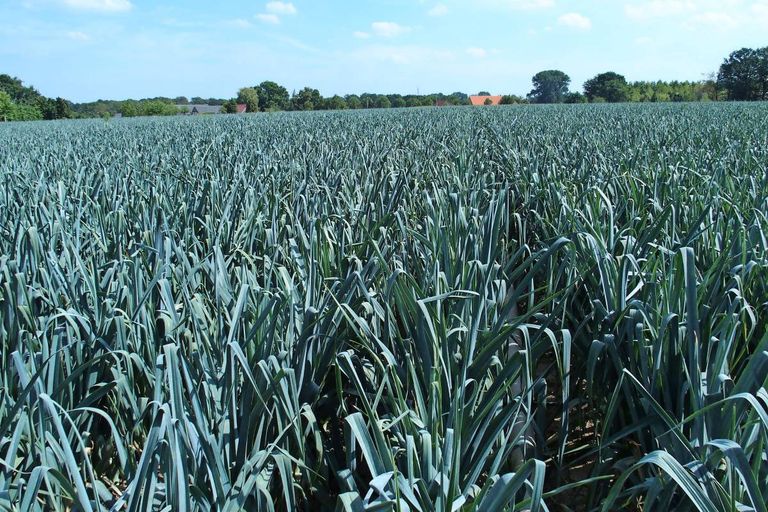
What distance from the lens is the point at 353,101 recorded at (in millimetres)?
49062

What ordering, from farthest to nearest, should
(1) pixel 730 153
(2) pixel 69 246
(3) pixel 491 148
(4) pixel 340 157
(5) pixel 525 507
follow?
(3) pixel 491 148, (4) pixel 340 157, (1) pixel 730 153, (2) pixel 69 246, (5) pixel 525 507

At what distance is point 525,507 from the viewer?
0.98 m

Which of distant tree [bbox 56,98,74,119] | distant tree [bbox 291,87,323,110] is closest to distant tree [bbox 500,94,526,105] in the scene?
distant tree [bbox 291,87,323,110]

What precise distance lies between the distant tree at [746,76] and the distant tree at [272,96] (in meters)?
36.0

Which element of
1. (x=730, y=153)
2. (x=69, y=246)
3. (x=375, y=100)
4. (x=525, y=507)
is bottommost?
(x=525, y=507)

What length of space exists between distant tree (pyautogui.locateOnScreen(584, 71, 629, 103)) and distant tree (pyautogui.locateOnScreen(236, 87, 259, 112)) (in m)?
29.0

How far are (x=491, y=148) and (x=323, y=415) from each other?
475cm

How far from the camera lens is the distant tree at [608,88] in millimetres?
51219

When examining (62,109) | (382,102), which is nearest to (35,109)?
(62,109)

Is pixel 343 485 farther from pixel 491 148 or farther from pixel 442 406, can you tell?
pixel 491 148

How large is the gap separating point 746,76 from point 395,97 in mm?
29599

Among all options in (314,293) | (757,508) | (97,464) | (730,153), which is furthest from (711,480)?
(730,153)

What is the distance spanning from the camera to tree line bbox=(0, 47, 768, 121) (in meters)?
39.9

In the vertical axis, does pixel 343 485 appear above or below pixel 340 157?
below
